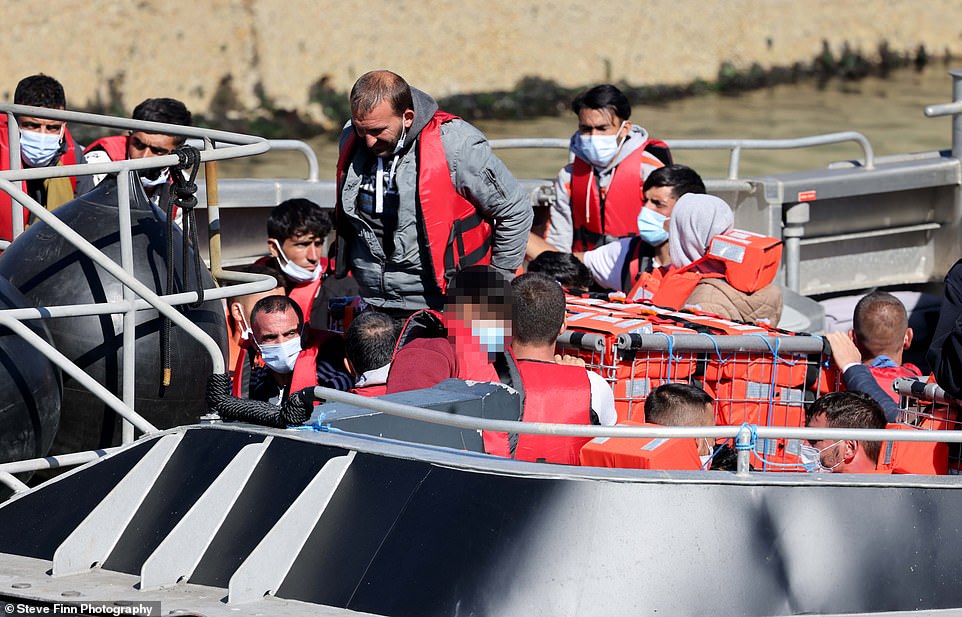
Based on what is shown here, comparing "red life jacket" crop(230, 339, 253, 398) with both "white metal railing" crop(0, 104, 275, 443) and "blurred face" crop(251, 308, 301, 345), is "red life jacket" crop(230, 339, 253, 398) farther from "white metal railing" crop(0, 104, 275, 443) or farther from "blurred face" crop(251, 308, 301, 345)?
"white metal railing" crop(0, 104, 275, 443)

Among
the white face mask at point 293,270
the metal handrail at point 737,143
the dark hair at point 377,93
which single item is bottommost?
the white face mask at point 293,270

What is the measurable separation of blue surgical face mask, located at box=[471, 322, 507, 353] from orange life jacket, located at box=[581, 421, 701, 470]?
18.8 inches

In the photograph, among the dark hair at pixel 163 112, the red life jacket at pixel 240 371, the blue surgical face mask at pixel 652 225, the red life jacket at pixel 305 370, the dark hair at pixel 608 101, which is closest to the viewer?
the red life jacket at pixel 305 370

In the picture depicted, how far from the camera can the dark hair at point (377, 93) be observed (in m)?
4.59

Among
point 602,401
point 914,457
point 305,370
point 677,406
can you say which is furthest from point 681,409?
point 305,370

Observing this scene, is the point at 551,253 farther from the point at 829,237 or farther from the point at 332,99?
the point at 332,99

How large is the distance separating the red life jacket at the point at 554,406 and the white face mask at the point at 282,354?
1090 mm

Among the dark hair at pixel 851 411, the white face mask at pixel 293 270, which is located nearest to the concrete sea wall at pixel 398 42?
the white face mask at pixel 293 270

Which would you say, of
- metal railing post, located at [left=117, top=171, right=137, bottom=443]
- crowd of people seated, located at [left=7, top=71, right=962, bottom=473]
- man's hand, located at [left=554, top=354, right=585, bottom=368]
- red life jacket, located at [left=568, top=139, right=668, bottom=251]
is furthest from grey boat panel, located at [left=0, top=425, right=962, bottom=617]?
red life jacket, located at [left=568, top=139, right=668, bottom=251]

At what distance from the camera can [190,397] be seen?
4.44 m

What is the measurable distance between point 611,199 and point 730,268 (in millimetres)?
1152

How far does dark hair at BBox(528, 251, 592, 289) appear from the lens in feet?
18.8

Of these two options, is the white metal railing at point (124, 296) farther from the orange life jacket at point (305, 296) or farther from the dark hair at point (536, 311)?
the orange life jacket at point (305, 296)

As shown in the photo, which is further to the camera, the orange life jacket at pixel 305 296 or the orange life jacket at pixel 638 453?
the orange life jacket at pixel 305 296
